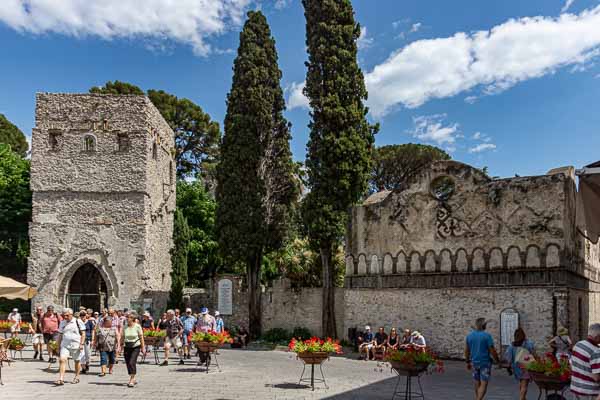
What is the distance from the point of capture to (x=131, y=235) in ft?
101

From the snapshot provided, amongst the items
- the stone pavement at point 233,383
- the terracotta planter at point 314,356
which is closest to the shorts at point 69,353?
the stone pavement at point 233,383

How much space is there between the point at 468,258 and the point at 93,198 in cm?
1937

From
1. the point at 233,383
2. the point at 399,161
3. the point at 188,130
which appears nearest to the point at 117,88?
the point at 188,130

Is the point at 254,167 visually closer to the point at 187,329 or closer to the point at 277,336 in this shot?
the point at 277,336

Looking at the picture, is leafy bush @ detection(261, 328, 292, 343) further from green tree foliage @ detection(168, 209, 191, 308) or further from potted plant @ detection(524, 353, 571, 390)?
potted plant @ detection(524, 353, 571, 390)

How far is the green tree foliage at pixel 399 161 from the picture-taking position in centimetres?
4834

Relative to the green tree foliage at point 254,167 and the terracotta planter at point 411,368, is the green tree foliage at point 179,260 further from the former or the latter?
the terracotta planter at point 411,368

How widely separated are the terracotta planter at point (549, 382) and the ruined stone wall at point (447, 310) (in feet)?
33.3

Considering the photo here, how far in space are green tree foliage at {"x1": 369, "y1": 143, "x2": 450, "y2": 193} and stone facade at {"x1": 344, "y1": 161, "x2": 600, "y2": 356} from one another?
24116 millimetres

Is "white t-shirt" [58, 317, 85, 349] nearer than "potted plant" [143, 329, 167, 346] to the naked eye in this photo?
Yes

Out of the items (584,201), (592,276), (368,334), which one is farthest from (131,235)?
(584,201)

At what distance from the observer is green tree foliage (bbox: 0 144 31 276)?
3731 centimetres

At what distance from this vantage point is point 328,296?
25.6 meters

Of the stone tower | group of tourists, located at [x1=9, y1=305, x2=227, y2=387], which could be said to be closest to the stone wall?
the stone tower
